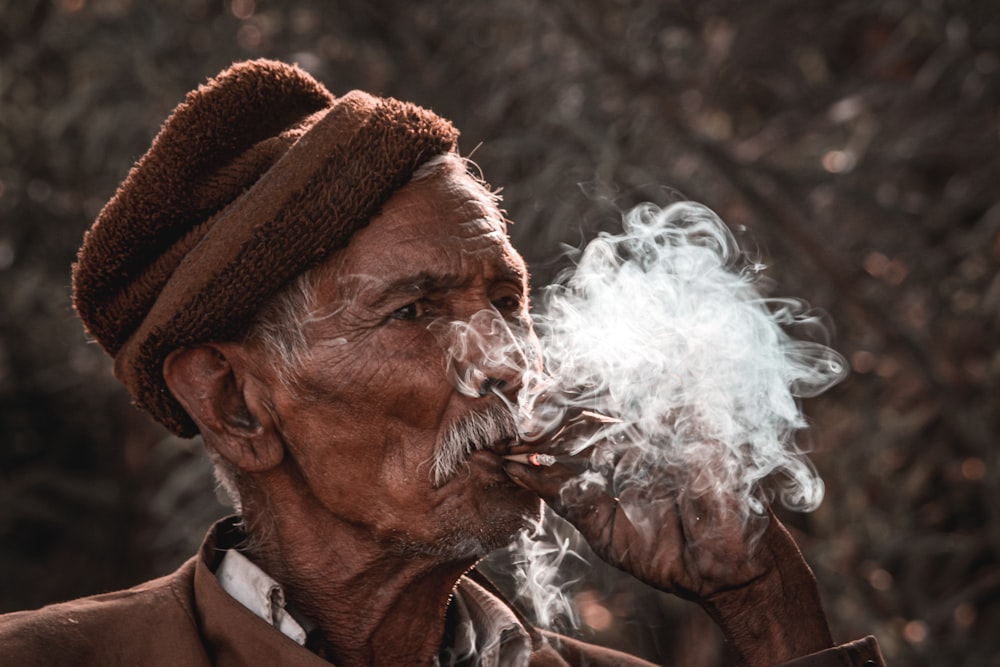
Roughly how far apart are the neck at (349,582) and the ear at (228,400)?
0.46ft

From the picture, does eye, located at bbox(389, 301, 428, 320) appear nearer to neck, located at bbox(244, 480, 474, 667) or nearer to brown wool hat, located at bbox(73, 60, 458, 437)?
brown wool hat, located at bbox(73, 60, 458, 437)

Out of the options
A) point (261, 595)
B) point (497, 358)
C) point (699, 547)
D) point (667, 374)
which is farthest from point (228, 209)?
point (699, 547)

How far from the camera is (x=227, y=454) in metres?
2.36

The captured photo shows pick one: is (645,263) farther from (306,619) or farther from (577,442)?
(306,619)

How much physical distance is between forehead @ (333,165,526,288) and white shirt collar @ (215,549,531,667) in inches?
A: 26.7

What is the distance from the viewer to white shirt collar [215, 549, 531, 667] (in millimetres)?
2291

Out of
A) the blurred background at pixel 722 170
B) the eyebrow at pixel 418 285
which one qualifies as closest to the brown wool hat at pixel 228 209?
the eyebrow at pixel 418 285

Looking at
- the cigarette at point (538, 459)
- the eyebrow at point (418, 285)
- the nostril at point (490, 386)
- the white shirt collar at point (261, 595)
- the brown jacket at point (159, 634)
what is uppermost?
the eyebrow at point (418, 285)

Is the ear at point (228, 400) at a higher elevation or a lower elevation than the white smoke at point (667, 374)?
higher

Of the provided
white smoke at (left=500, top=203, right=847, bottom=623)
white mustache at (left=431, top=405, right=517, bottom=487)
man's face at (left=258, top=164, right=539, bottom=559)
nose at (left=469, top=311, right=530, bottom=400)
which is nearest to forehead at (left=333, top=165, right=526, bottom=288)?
man's face at (left=258, top=164, right=539, bottom=559)

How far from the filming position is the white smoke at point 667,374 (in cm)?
215

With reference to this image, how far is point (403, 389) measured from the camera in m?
2.26

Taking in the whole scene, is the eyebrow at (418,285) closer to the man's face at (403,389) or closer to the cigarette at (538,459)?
the man's face at (403,389)

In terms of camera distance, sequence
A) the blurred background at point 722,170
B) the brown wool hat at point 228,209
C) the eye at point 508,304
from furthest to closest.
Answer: the blurred background at point 722,170 → the eye at point 508,304 → the brown wool hat at point 228,209
